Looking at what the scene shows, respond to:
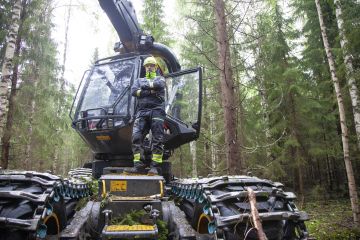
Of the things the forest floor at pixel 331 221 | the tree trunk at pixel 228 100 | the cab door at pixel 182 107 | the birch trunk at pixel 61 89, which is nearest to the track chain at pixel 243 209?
the cab door at pixel 182 107

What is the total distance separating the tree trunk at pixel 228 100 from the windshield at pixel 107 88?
88.2 inches

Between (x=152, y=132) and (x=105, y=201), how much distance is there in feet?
5.12

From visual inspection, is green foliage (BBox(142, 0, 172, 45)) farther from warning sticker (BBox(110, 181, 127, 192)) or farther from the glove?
warning sticker (BBox(110, 181, 127, 192))

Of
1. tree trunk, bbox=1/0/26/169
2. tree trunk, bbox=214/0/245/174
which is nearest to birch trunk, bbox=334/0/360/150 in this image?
tree trunk, bbox=214/0/245/174

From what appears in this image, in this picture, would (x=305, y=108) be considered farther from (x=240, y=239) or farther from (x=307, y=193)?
(x=240, y=239)

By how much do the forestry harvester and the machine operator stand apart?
0.33m

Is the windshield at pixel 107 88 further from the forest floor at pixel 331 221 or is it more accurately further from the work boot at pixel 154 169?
the forest floor at pixel 331 221

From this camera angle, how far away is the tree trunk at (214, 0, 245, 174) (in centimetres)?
670

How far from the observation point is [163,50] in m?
7.07

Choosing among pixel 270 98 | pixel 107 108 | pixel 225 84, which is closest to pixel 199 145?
pixel 270 98

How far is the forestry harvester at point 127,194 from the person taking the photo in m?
3.03

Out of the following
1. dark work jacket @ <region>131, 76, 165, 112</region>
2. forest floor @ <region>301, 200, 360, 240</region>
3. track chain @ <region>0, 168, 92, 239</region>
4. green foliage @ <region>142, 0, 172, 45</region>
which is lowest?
forest floor @ <region>301, 200, 360, 240</region>

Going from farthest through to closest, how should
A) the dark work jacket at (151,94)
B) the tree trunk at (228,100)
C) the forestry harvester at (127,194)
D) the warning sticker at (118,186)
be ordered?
the tree trunk at (228,100) < the dark work jacket at (151,94) < the warning sticker at (118,186) < the forestry harvester at (127,194)

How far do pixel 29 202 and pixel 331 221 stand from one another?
9806 millimetres
